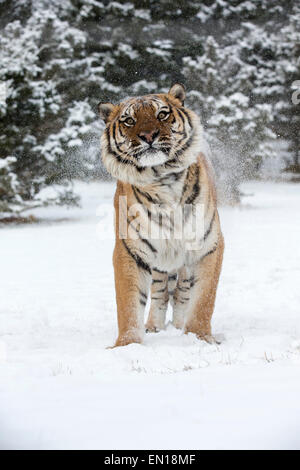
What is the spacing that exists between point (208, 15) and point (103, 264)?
15752mm

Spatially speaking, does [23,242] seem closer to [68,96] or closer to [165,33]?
[68,96]

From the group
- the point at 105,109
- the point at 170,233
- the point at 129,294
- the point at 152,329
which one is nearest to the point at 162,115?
the point at 105,109

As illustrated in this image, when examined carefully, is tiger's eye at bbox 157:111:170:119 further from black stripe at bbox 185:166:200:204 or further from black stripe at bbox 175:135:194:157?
black stripe at bbox 185:166:200:204

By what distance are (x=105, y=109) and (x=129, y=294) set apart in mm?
1193

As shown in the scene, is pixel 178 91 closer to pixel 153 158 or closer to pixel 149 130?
pixel 149 130

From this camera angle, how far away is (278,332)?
A: 13.8 feet

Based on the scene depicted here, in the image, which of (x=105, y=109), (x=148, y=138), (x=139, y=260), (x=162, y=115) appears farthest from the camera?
(x=105, y=109)

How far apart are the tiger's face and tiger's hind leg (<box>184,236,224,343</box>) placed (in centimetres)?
71

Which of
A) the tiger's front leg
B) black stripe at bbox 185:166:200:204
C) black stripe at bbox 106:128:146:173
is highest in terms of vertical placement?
black stripe at bbox 106:128:146:173

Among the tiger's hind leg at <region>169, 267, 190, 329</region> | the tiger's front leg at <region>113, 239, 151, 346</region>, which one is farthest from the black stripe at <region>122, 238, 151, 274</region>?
the tiger's hind leg at <region>169, 267, 190, 329</region>

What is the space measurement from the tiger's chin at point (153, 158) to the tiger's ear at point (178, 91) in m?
0.56

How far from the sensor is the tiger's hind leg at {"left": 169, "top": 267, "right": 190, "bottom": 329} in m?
4.59

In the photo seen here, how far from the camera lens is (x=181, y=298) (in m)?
4.59

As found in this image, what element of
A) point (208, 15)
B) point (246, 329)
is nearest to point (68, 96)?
point (208, 15)
